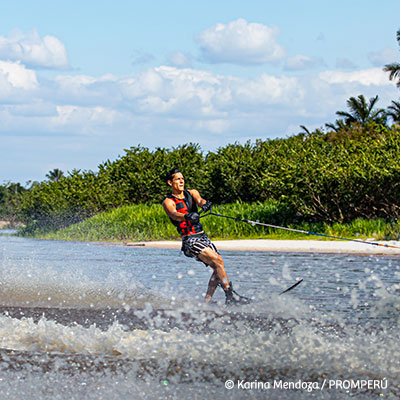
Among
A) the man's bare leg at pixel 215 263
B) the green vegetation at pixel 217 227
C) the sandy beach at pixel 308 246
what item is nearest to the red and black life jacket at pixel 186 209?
the man's bare leg at pixel 215 263

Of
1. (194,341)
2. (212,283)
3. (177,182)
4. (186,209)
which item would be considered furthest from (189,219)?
(194,341)

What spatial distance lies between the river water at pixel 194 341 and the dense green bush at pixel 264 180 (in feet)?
50.8

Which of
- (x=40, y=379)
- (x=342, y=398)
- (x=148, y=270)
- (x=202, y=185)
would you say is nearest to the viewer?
(x=342, y=398)

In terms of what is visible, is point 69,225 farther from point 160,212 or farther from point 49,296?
point 49,296

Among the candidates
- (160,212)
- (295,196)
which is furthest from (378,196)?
(160,212)

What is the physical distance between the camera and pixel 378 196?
27750mm

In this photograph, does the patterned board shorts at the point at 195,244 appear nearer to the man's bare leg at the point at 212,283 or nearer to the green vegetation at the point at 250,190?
the man's bare leg at the point at 212,283

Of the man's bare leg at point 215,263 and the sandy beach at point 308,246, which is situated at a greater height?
the man's bare leg at point 215,263

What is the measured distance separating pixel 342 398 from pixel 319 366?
2.66 feet

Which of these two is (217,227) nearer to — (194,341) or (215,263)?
(215,263)

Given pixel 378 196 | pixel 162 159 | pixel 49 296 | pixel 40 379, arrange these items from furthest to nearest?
pixel 162 159
pixel 378 196
pixel 49 296
pixel 40 379

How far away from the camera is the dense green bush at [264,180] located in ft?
91.5

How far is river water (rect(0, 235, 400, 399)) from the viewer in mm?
5449

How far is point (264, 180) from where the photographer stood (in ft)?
103
